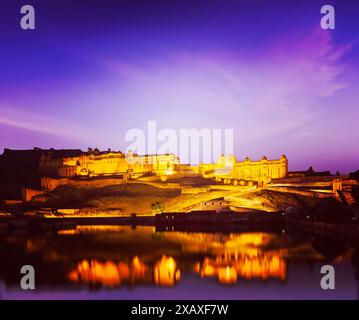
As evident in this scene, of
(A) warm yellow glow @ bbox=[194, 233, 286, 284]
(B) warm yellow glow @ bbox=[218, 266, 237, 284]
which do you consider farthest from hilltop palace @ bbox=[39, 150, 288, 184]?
(B) warm yellow glow @ bbox=[218, 266, 237, 284]

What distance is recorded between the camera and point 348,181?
3738 cm

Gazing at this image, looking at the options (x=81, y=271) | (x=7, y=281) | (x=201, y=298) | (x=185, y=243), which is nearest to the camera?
(x=201, y=298)

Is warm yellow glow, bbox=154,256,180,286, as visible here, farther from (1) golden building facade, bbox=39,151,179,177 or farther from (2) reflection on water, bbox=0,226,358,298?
(1) golden building facade, bbox=39,151,179,177

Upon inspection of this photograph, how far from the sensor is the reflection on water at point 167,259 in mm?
15156

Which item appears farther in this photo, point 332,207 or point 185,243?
point 332,207

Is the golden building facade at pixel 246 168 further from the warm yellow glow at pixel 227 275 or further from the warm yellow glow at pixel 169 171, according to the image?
the warm yellow glow at pixel 227 275

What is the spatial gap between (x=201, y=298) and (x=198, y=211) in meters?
21.9

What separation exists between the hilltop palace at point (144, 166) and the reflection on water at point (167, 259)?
78.9 ft

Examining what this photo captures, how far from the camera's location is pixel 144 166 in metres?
55.7

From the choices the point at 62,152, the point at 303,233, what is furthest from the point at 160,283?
the point at 62,152

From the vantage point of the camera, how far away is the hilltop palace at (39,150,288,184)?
5028 cm

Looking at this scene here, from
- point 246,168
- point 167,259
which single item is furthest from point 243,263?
point 246,168
